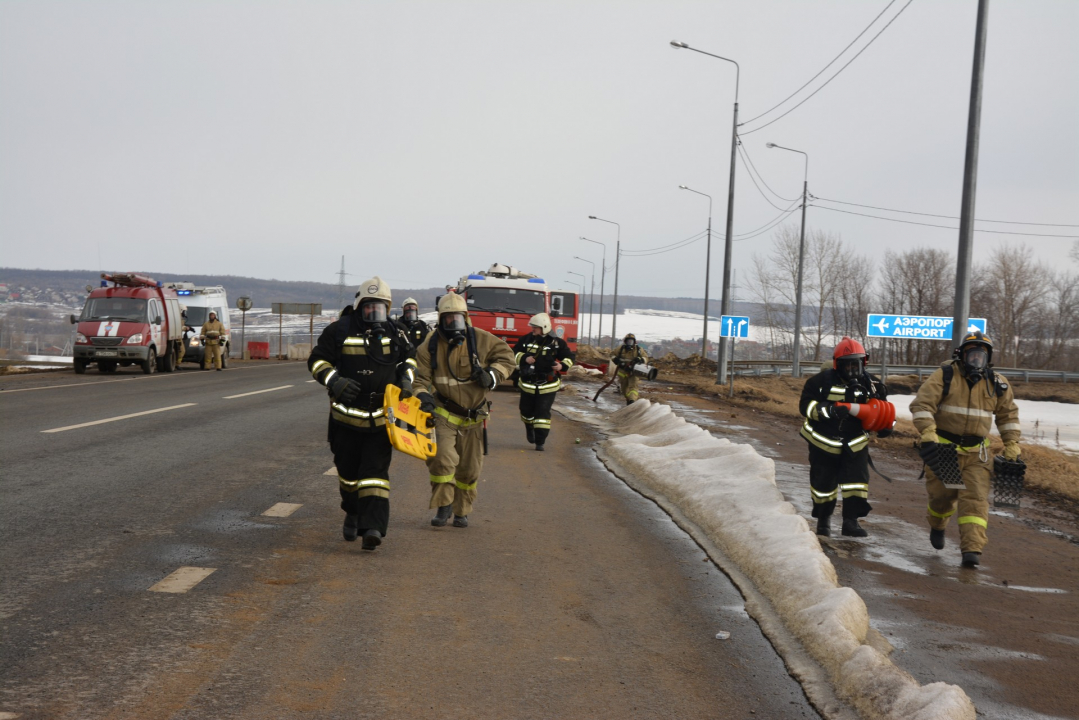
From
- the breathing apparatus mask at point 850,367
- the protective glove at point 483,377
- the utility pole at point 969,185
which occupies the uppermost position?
the utility pole at point 969,185

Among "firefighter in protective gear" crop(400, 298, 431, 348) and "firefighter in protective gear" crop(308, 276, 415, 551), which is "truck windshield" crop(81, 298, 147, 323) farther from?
"firefighter in protective gear" crop(308, 276, 415, 551)

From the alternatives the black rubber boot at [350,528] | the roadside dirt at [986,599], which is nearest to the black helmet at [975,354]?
the roadside dirt at [986,599]

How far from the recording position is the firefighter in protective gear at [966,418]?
7926 mm

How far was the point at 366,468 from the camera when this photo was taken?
677 centimetres

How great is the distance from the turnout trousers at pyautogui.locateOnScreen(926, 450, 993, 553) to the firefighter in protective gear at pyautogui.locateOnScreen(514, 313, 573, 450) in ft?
19.9

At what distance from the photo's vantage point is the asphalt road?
4.10 m

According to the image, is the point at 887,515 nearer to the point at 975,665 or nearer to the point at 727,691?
the point at 975,665

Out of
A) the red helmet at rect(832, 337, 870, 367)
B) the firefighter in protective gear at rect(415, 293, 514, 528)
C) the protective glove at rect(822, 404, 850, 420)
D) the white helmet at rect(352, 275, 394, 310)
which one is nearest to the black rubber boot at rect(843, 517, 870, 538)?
the protective glove at rect(822, 404, 850, 420)

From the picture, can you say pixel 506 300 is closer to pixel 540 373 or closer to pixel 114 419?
pixel 540 373

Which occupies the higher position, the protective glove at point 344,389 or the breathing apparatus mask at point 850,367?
the breathing apparatus mask at point 850,367

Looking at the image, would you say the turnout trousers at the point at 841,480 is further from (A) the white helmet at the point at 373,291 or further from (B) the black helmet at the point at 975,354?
(A) the white helmet at the point at 373,291

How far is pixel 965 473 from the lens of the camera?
7.95 m

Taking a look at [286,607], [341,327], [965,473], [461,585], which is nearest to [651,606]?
[461,585]

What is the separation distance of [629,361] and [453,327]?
12.8m
